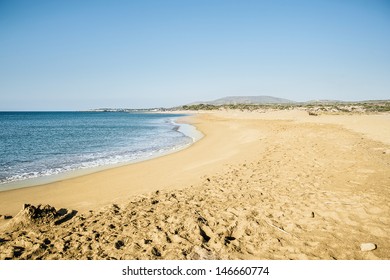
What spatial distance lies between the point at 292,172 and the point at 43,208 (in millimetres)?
7337

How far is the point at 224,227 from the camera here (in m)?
4.58

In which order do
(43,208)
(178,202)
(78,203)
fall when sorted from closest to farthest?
(43,208)
(178,202)
(78,203)

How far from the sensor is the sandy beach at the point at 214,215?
12.7ft

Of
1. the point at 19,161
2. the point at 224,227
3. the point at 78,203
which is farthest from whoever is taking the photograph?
the point at 19,161

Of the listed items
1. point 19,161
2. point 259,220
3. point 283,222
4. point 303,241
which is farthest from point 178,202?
point 19,161

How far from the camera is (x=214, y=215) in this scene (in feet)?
16.9

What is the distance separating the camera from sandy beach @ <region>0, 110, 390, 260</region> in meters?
3.88

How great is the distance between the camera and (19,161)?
42.2 feet

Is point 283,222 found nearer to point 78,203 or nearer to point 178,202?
point 178,202

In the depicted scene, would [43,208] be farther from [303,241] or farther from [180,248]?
[303,241]
